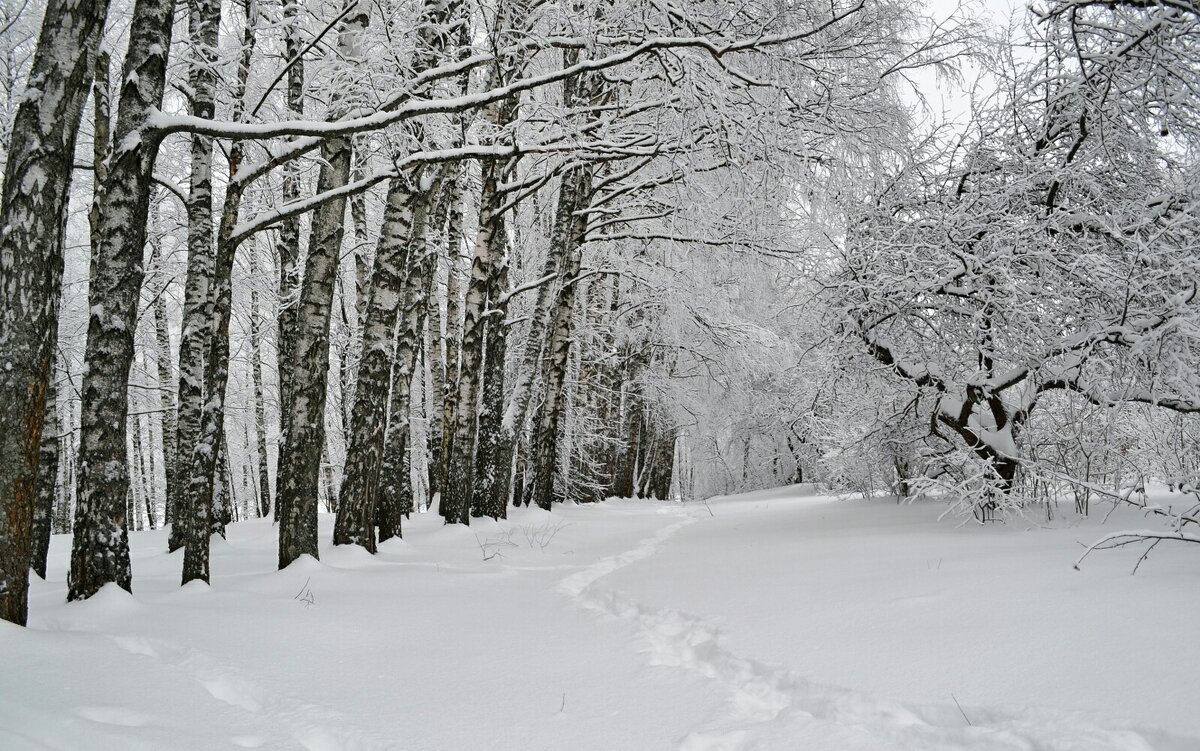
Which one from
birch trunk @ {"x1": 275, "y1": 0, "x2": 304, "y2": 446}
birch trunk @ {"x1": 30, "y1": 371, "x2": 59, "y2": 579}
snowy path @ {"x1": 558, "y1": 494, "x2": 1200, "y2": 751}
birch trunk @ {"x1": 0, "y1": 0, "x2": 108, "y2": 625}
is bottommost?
snowy path @ {"x1": 558, "y1": 494, "x2": 1200, "y2": 751}

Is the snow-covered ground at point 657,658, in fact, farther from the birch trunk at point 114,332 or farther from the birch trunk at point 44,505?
the birch trunk at point 44,505

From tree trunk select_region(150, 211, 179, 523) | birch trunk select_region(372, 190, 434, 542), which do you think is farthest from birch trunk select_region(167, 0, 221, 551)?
tree trunk select_region(150, 211, 179, 523)

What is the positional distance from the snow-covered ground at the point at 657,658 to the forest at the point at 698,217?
0.41 meters

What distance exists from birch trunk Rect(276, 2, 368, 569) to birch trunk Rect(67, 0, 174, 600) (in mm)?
1621

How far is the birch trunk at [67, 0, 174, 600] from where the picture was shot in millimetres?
3973

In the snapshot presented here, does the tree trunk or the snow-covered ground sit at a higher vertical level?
the tree trunk

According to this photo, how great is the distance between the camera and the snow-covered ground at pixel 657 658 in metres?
2.51

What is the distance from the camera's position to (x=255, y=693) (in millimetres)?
2994

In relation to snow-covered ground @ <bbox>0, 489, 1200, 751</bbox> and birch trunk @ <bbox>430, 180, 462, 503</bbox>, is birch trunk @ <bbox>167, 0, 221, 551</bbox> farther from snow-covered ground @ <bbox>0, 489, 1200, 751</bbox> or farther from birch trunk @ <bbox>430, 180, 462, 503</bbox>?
birch trunk @ <bbox>430, 180, 462, 503</bbox>

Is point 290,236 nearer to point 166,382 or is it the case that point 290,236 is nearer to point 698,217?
point 698,217

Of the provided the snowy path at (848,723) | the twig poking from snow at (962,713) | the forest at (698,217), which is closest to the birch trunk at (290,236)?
the forest at (698,217)

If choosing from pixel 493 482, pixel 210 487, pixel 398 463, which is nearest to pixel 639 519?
pixel 493 482

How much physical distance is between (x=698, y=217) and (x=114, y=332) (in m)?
8.24

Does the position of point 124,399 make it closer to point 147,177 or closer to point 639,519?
point 147,177
